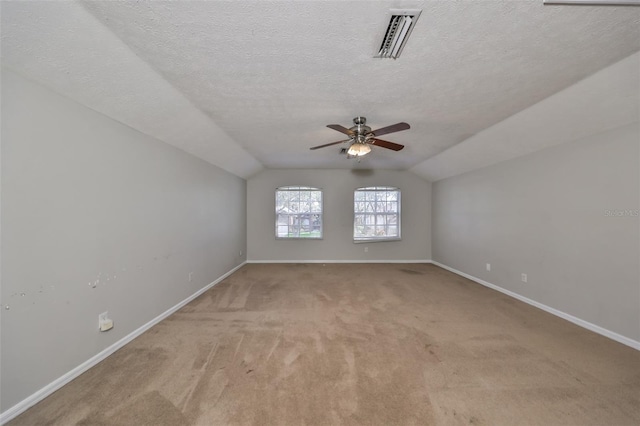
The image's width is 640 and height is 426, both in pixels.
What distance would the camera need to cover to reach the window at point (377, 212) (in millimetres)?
5918

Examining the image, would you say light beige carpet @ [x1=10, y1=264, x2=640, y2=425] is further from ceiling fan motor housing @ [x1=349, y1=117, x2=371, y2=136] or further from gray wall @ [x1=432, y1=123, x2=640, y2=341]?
ceiling fan motor housing @ [x1=349, y1=117, x2=371, y2=136]

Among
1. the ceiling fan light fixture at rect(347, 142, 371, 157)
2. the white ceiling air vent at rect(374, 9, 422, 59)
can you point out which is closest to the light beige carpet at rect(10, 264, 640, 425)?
the ceiling fan light fixture at rect(347, 142, 371, 157)

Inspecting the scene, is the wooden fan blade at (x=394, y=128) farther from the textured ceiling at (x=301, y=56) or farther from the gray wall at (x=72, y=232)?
the gray wall at (x=72, y=232)

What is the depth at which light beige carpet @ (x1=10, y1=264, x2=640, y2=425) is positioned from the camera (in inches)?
56.5

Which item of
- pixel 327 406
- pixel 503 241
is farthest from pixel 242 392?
pixel 503 241

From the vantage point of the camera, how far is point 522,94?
2.14 metres

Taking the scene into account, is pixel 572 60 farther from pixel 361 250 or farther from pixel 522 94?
pixel 361 250

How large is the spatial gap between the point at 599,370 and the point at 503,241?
2.15 m

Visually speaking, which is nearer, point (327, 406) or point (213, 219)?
point (327, 406)

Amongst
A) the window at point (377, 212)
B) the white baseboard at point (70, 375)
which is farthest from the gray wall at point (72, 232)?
the window at point (377, 212)

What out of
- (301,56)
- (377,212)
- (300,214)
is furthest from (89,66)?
(377,212)

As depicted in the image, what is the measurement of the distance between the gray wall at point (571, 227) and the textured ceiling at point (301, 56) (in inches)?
41.6

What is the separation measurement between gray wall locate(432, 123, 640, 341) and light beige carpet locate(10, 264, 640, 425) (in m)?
0.39

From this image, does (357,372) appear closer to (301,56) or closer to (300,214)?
(301,56)
